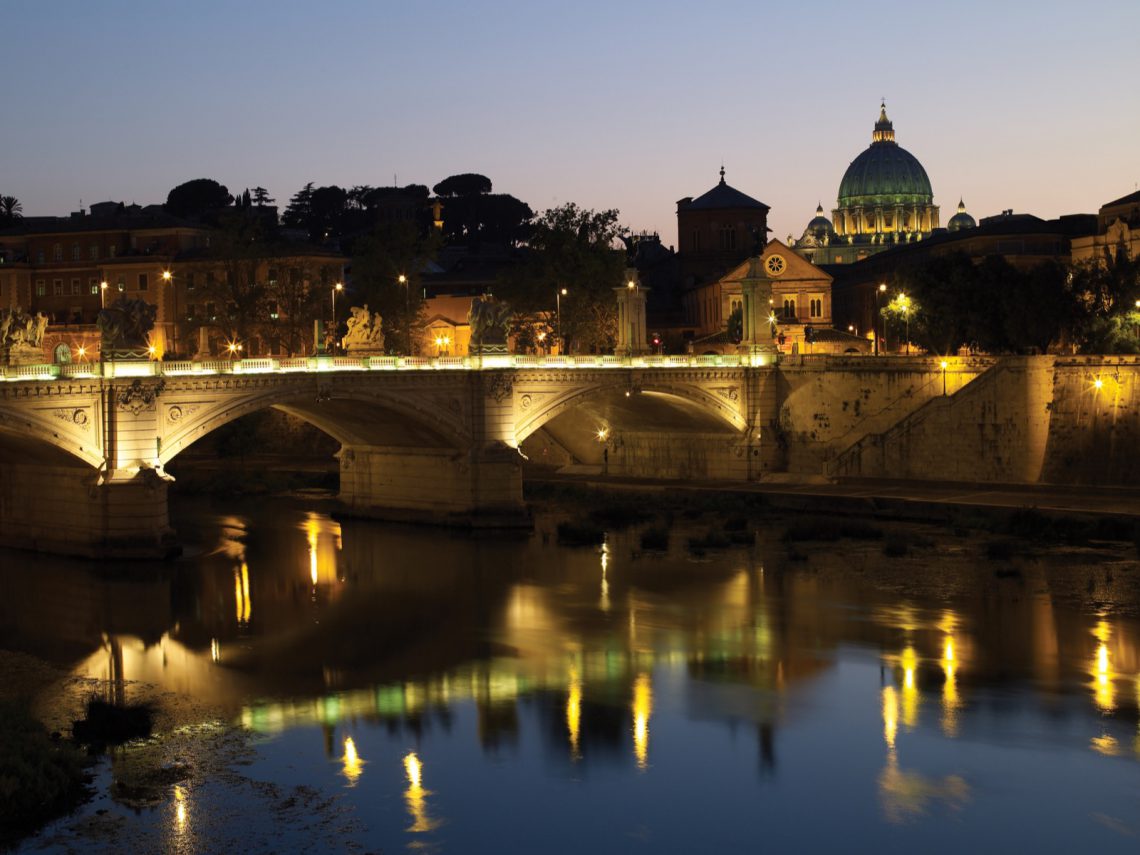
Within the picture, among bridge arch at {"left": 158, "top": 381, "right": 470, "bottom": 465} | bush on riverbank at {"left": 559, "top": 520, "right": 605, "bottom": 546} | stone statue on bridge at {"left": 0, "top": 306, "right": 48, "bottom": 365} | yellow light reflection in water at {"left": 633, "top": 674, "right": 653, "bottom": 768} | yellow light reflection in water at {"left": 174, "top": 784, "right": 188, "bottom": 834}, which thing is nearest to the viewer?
yellow light reflection in water at {"left": 174, "top": 784, "right": 188, "bottom": 834}

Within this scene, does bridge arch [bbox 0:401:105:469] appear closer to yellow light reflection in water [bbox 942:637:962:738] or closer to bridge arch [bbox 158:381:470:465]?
bridge arch [bbox 158:381:470:465]

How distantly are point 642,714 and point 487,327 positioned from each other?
23.1 metres

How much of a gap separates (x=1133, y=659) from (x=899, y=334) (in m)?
43.1

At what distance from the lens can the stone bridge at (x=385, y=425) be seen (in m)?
37.7

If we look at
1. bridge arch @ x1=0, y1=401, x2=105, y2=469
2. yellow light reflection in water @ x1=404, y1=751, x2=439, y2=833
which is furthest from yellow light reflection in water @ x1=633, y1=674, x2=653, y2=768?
bridge arch @ x1=0, y1=401, x2=105, y2=469

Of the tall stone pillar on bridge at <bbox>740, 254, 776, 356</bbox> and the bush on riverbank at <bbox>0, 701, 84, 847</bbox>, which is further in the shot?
the tall stone pillar on bridge at <bbox>740, 254, 776, 356</bbox>

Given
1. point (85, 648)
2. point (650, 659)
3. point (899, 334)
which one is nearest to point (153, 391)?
point (85, 648)

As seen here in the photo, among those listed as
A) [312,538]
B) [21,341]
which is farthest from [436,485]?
[21,341]

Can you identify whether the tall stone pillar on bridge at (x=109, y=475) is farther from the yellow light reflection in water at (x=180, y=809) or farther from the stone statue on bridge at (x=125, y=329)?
the yellow light reflection in water at (x=180, y=809)

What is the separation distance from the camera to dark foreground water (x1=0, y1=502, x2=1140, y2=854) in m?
20.7

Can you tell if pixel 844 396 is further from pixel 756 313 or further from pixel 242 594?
pixel 242 594

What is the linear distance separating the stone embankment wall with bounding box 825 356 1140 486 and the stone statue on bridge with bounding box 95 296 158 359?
22.8 metres

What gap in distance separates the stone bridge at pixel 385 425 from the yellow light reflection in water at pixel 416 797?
16.6 meters

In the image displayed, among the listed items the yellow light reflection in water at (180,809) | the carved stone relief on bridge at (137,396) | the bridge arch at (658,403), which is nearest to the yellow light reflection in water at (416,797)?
the yellow light reflection in water at (180,809)
